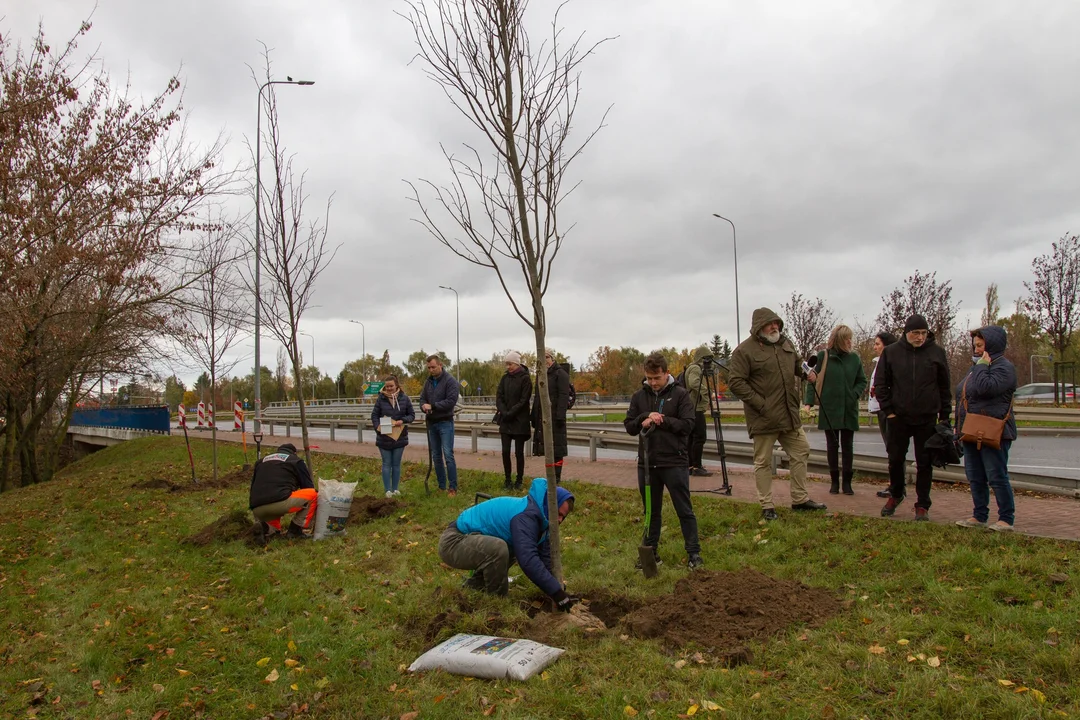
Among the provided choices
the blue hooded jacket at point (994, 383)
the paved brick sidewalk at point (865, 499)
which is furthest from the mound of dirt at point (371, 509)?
the blue hooded jacket at point (994, 383)

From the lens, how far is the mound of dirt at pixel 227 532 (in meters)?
8.02

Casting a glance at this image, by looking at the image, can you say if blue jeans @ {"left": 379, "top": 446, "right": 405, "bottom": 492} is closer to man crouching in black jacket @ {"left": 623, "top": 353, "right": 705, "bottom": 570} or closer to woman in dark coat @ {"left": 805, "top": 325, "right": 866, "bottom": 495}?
man crouching in black jacket @ {"left": 623, "top": 353, "right": 705, "bottom": 570}

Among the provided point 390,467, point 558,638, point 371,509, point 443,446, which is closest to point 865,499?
point 558,638

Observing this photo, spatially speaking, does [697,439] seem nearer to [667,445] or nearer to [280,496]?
[667,445]

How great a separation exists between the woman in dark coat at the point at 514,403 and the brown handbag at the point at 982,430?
16.7 ft

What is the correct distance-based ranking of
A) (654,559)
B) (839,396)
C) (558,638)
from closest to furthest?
(558,638), (654,559), (839,396)

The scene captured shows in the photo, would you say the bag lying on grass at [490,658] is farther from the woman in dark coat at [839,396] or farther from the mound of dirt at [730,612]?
the woman in dark coat at [839,396]

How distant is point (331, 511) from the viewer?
26.1ft

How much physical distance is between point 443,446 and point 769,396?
4.65m

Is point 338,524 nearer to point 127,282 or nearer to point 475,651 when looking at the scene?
point 475,651

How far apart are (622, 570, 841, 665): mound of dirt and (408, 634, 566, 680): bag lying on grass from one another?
0.71 metres

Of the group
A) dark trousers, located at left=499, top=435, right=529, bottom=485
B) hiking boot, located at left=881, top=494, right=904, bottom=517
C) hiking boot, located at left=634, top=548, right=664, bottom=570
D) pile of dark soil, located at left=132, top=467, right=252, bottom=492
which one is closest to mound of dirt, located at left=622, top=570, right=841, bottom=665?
hiking boot, located at left=634, top=548, right=664, bottom=570

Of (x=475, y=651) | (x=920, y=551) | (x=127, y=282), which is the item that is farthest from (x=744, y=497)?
(x=127, y=282)

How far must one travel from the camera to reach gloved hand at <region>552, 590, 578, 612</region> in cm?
496
